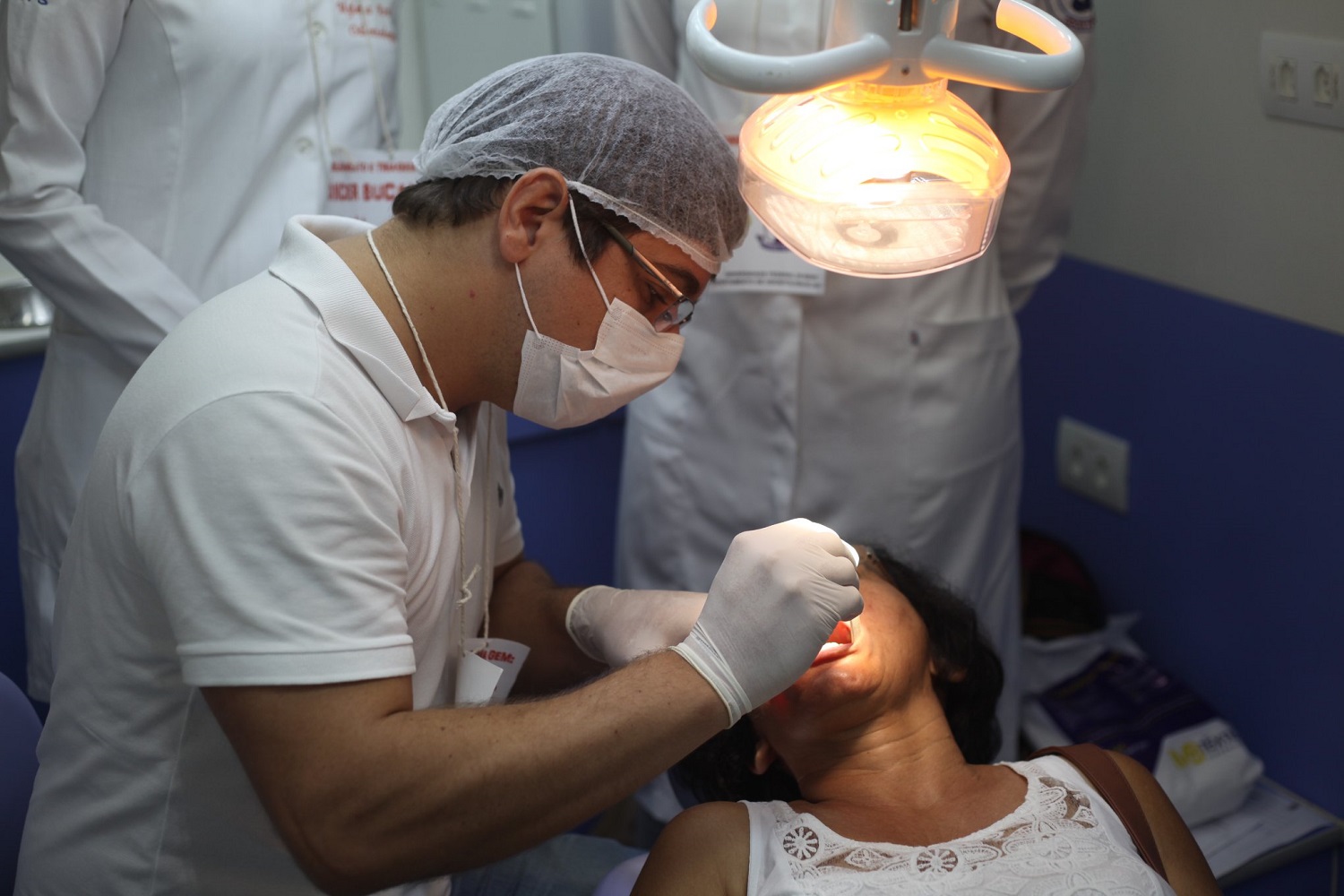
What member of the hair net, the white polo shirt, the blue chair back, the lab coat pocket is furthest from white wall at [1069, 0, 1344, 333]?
the blue chair back

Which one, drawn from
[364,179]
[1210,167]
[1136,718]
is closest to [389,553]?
[364,179]

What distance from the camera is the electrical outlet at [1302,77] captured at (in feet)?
6.30

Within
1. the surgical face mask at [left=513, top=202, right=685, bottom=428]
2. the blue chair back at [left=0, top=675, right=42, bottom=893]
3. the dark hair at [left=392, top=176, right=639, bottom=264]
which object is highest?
the dark hair at [left=392, top=176, right=639, bottom=264]

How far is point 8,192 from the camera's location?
1.50m

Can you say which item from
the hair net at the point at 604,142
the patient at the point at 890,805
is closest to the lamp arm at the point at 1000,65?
the hair net at the point at 604,142

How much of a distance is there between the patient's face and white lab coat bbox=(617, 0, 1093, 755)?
451 millimetres

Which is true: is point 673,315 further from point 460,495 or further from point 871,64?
point 871,64

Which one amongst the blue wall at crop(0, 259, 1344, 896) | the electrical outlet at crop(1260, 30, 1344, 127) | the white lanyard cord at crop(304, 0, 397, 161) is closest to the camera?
the white lanyard cord at crop(304, 0, 397, 161)

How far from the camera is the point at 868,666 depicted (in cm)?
139

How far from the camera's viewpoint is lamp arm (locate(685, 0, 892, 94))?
37.1 inches

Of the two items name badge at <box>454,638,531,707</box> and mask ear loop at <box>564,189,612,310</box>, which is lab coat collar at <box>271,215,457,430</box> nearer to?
mask ear loop at <box>564,189,612,310</box>

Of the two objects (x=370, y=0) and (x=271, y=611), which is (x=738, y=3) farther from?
(x=271, y=611)

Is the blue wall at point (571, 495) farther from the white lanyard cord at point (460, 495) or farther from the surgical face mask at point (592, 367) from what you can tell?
the surgical face mask at point (592, 367)

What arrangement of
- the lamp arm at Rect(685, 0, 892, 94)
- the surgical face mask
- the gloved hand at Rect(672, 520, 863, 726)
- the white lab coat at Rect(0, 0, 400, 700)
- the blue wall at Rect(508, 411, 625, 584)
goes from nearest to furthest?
1. the lamp arm at Rect(685, 0, 892, 94)
2. the gloved hand at Rect(672, 520, 863, 726)
3. the surgical face mask
4. the white lab coat at Rect(0, 0, 400, 700)
5. the blue wall at Rect(508, 411, 625, 584)
